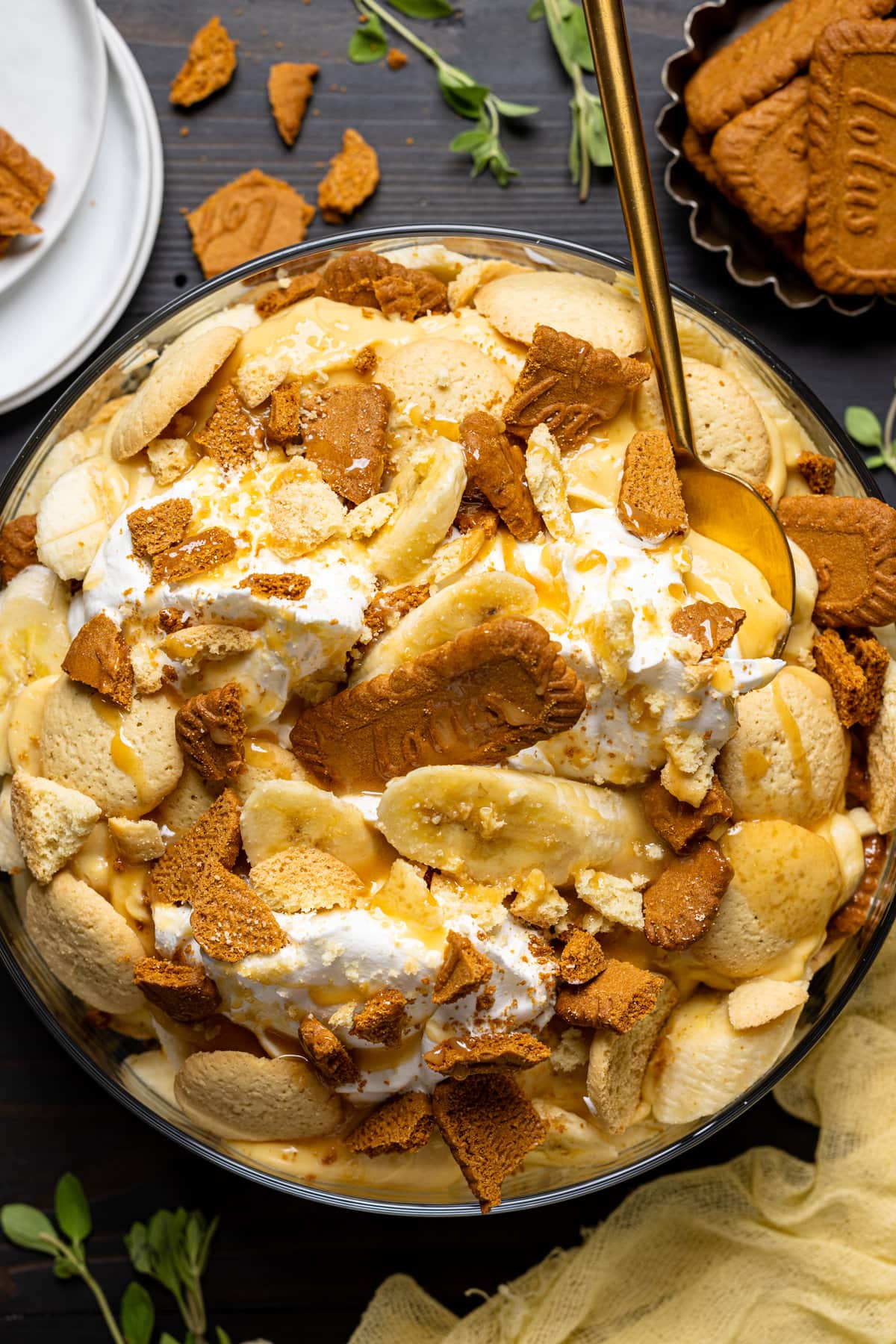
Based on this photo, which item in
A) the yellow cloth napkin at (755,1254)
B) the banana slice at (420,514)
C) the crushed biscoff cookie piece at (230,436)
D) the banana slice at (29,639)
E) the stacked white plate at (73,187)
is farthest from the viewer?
the stacked white plate at (73,187)

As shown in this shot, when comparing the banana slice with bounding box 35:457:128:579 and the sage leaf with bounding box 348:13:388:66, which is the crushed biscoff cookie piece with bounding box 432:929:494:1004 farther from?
the sage leaf with bounding box 348:13:388:66

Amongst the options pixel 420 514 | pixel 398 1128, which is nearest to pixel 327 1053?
pixel 398 1128

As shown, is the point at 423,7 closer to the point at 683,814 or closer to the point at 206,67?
the point at 206,67

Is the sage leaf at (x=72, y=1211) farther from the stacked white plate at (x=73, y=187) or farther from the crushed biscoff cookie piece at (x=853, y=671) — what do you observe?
the crushed biscoff cookie piece at (x=853, y=671)

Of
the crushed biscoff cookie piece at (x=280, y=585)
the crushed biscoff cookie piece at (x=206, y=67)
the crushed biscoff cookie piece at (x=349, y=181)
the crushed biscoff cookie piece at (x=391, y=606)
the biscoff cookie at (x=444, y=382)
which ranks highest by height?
the crushed biscoff cookie piece at (x=206, y=67)

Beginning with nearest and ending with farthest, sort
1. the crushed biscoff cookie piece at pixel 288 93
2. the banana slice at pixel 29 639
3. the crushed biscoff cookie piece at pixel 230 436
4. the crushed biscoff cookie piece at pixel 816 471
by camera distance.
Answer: the crushed biscoff cookie piece at pixel 230 436, the banana slice at pixel 29 639, the crushed biscoff cookie piece at pixel 816 471, the crushed biscoff cookie piece at pixel 288 93

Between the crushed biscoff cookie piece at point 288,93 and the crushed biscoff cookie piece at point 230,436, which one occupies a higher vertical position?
the crushed biscoff cookie piece at point 288,93

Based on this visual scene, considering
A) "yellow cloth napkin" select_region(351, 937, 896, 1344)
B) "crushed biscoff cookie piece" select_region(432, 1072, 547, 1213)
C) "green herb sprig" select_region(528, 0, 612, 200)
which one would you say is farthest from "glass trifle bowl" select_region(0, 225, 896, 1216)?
"green herb sprig" select_region(528, 0, 612, 200)

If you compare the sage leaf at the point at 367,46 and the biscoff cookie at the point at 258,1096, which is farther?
the sage leaf at the point at 367,46

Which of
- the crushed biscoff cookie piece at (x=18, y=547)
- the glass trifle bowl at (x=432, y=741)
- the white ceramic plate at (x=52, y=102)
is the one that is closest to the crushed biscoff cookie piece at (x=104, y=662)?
the glass trifle bowl at (x=432, y=741)
